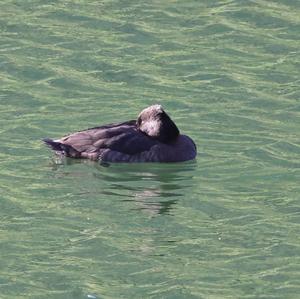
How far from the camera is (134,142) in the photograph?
20.7 metres

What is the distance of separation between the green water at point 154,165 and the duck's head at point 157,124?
Answer: 0.40 meters

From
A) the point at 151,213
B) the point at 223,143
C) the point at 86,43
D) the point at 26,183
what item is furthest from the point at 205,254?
the point at 86,43

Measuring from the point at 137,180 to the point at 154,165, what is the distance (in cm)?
95

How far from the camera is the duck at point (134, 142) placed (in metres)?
20.5

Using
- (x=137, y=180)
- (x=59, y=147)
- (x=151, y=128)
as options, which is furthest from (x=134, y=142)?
(x=137, y=180)

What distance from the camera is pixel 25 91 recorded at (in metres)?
23.0

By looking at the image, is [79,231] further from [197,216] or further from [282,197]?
[282,197]

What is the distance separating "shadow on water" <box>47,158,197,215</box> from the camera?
18703 mm

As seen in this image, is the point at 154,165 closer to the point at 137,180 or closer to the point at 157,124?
the point at 157,124

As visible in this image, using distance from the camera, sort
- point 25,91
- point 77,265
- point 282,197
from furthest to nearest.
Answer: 1. point 25,91
2. point 282,197
3. point 77,265

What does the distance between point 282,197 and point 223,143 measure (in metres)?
2.42

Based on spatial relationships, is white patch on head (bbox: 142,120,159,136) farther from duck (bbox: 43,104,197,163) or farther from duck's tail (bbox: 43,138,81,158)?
duck's tail (bbox: 43,138,81,158)

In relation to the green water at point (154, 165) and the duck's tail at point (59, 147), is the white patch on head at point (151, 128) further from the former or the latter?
the duck's tail at point (59, 147)

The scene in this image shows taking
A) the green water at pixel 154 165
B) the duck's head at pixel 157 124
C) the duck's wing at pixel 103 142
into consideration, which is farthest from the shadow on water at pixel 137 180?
the duck's head at pixel 157 124
